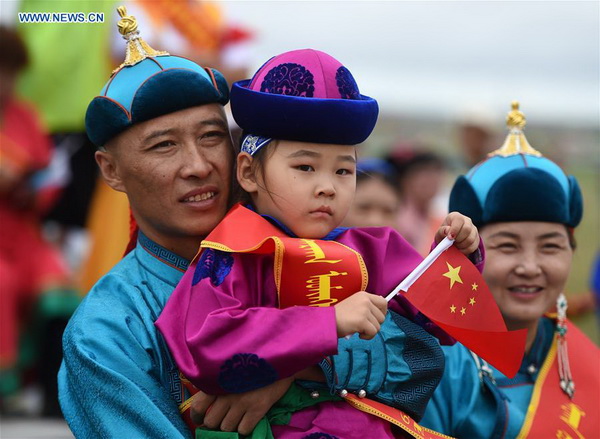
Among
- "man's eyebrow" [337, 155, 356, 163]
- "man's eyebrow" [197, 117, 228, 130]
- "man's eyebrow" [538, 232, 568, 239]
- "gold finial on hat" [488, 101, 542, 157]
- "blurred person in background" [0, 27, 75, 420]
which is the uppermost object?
"gold finial on hat" [488, 101, 542, 157]

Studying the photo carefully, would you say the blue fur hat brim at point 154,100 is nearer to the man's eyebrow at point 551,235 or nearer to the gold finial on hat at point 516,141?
the gold finial on hat at point 516,141

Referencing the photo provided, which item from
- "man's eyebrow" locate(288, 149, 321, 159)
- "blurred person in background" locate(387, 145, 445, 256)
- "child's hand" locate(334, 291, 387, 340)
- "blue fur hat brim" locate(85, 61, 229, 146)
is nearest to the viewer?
"child's hand" locate(334, 291, 387, 340)

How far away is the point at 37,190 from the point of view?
7707 millimetres

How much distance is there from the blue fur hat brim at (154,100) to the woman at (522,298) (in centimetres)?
112

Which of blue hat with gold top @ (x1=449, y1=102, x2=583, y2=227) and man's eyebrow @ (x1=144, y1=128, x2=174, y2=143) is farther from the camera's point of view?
blue hat with gold top @ (x1=449, y1=102, x2=583, y2=227)

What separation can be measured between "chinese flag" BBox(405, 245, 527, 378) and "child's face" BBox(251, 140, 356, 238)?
335mm

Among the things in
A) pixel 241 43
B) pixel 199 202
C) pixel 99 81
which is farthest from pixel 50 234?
pixel 199 202

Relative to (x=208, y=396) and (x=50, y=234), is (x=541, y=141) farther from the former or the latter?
(x=208, y=396)

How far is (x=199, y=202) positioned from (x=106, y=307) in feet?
1.43

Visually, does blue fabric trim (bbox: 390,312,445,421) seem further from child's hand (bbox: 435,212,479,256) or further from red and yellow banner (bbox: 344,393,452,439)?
child's hand (bbox: 435,212,479,256)

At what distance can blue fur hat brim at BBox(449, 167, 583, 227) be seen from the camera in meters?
3.86

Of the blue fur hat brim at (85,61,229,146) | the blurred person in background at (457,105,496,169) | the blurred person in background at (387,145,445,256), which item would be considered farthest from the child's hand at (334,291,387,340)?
the blurred person in background at (457,105,496,169)

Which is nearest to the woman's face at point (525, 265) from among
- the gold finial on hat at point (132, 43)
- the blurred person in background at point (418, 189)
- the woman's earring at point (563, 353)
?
the woman's earring at point (563, 353)

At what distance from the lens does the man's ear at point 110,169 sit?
3547 mm
